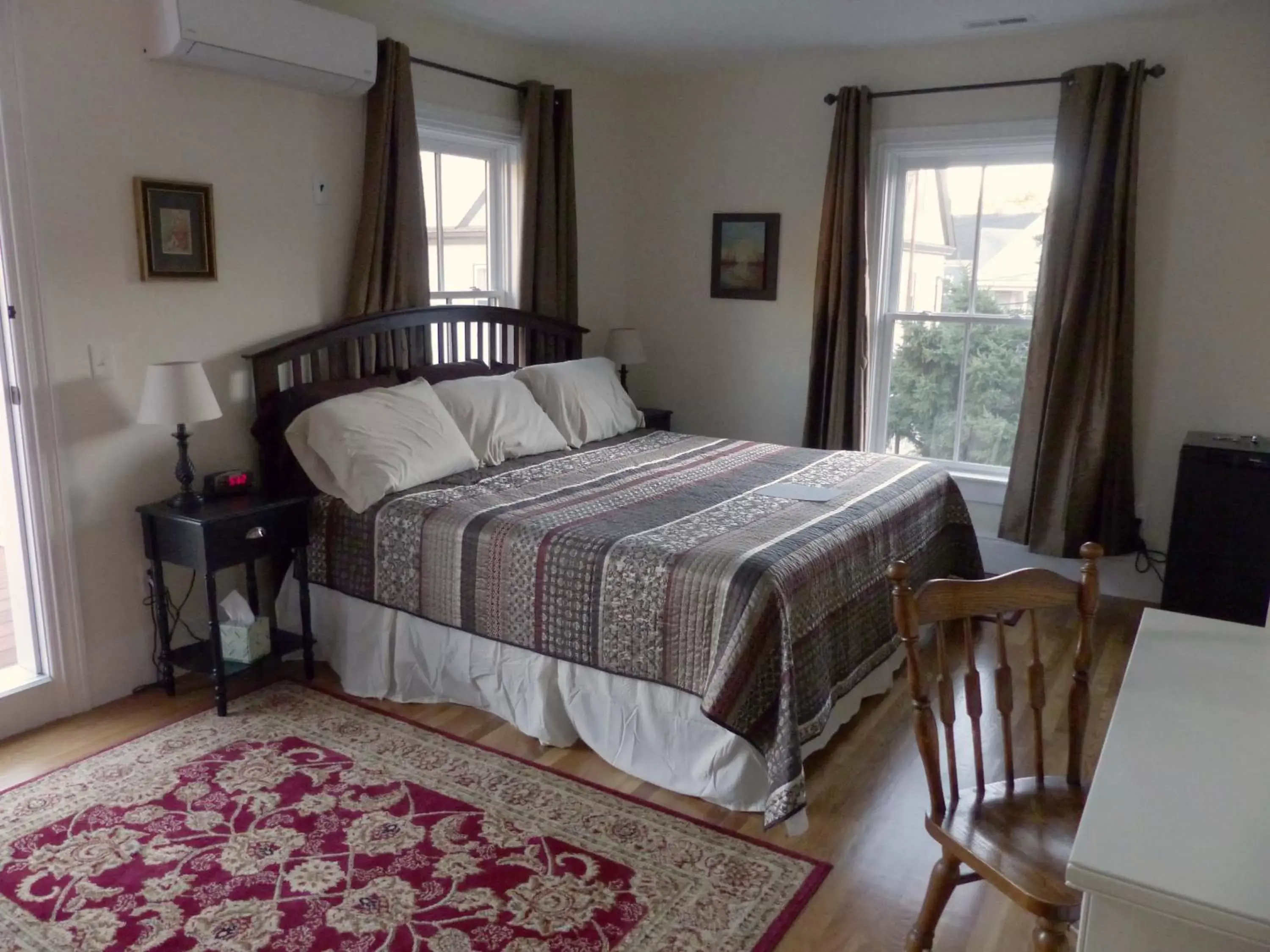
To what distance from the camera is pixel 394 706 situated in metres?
3.12

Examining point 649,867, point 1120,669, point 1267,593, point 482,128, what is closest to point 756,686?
point 649,867

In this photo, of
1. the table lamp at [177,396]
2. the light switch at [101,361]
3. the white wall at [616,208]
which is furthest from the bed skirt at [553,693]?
the light switch at [101,361]

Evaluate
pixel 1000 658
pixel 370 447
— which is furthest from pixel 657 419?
pixel 1000 658

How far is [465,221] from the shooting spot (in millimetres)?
4457

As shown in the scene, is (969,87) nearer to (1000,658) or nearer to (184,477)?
(1000,658)

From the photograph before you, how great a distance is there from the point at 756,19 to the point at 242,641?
3.24m

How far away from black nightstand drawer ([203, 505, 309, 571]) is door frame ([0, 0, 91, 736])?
47 cm

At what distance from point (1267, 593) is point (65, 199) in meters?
4.43

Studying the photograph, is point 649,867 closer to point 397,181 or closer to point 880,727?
point 880,727

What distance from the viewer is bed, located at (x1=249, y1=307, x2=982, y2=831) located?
8.14 feet

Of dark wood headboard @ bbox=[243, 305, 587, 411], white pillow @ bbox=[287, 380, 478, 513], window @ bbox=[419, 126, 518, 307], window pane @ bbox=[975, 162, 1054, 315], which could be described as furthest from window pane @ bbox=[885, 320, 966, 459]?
white pillow @ bbox=[287, 380, 478, 513]

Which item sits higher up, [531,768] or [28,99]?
[28,99]

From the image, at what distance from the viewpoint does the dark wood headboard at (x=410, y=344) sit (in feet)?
11.6

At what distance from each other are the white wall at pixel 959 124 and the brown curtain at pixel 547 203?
0.74m
